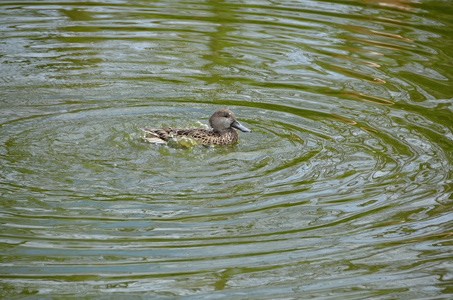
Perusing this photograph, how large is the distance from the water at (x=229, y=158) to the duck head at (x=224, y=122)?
0.24 meters

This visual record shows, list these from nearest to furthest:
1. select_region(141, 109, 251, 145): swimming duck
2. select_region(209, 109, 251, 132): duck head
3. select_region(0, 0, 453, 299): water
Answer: select_region(0, 0, 453, 299): water < select_region(141, 109, 251, 145): swimming duck < select_region(209, 109, 251, 132): duck head

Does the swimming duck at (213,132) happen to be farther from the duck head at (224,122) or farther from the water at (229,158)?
the water at (229,158)

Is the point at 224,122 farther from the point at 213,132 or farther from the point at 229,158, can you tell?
the point at 229,158

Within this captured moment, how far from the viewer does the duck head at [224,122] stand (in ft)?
28.1

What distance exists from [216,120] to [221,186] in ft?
5.93

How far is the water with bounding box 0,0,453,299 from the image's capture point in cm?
552

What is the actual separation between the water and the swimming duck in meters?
0.15

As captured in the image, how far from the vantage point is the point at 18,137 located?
26.6ft

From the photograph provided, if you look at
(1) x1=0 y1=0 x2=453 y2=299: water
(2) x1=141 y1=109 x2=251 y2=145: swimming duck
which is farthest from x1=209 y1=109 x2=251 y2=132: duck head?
(1) x1=0 y1=0 x2=453 y2=299: water

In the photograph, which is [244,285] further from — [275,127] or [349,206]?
[275,127]

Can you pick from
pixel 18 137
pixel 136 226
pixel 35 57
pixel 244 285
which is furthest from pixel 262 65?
pixel 244 285

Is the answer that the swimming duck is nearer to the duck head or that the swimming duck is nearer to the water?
the duck head

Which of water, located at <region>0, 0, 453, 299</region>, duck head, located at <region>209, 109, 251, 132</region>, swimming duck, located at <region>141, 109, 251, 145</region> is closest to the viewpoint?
water, located at <region>0, 0, 453, 299</region>

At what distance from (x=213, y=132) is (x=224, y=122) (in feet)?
0.64
